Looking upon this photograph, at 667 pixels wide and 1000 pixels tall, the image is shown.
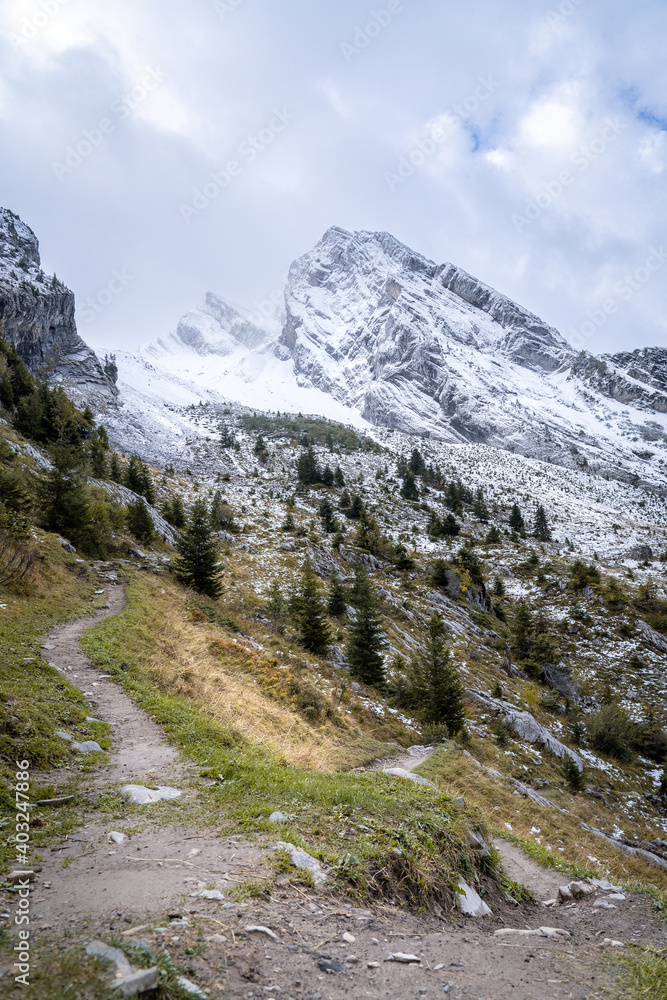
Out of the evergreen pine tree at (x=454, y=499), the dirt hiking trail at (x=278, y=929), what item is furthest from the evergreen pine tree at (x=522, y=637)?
the evergreen pine tree at (x=454, y=499)

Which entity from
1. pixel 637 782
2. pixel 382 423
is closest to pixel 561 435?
pixel 382 423

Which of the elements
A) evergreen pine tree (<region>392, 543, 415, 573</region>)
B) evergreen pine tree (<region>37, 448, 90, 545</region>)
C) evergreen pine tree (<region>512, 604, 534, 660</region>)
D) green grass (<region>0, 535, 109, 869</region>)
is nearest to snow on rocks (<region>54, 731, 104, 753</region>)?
green grass (<region>0, 535, 109, 869</region>)

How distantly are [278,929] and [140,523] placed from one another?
3138 centimetres

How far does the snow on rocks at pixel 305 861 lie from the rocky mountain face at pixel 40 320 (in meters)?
106

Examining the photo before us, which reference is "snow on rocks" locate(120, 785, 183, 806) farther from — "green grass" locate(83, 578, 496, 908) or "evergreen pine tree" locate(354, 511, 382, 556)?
"evergreen pine tree" locate(354, 511, 382, 556)

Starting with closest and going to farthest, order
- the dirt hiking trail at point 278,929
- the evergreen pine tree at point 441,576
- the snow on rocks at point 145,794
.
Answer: the dirt hiking trail at point 278,929 → the snow on rocks at point 145,794 → the evergreen pine tree at point 441,576

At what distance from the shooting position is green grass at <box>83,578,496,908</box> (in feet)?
16.2

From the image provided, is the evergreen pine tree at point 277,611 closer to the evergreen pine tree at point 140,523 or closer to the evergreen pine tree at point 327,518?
the evergreen pine tree at point 140,523

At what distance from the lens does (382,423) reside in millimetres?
185375

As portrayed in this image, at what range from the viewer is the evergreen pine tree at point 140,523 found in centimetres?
3147

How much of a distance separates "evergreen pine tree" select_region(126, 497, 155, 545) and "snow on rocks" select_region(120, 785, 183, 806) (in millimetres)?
27430

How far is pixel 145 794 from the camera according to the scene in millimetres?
5949

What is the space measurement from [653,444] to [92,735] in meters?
228

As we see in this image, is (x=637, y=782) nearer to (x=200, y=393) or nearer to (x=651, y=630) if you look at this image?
(x=651, y=630)
